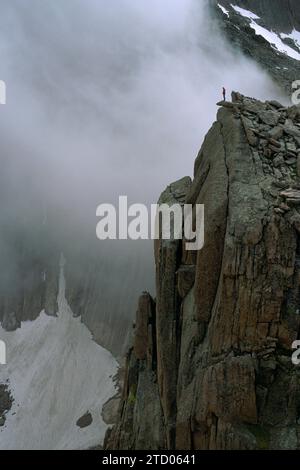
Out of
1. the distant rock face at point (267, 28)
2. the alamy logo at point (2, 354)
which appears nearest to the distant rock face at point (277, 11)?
the distant rock face at point (267, 28)

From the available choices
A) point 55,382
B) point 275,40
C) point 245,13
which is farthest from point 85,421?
point 245,13

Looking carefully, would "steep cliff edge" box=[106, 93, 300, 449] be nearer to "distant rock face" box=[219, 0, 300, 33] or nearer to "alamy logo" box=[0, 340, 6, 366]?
"alamy logo" box=[0, 340, 6, 366]

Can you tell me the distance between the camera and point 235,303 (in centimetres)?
2081

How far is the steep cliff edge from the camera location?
1947 centimetres

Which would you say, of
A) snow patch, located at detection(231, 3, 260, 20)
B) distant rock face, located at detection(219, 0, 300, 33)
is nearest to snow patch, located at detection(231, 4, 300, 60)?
snow patch, located at detection(231, 3, 260, 20)

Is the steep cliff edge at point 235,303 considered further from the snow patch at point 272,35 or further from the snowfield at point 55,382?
the snow patch at point 272,35

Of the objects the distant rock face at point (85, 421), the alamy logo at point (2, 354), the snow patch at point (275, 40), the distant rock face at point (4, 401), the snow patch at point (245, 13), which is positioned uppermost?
the snow patch at point (245, 13)

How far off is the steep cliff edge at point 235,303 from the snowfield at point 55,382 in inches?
1690

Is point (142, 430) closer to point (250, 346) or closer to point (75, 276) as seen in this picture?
point (250, 346)

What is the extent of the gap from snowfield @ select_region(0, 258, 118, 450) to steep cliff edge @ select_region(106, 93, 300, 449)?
1690 inches

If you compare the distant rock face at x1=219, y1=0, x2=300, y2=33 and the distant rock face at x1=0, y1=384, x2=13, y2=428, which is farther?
the distant rock face at x1=219, y1=0, x2=300, y2=33

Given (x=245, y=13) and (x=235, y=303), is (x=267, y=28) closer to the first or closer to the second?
(x=245, y=13)

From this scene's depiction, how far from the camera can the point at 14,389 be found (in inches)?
3585

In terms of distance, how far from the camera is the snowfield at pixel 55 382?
71812mm
